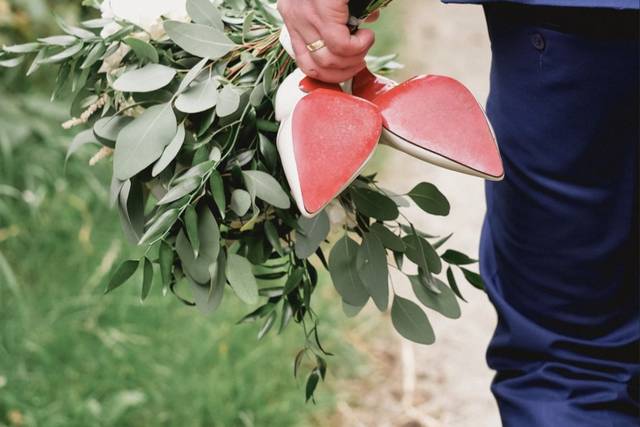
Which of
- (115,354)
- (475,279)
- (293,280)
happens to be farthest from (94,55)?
(115,354)

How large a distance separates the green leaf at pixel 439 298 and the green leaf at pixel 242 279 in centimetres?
24

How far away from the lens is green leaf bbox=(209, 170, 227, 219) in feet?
3.46

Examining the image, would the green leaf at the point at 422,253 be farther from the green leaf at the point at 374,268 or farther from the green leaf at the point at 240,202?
the green leaf at the point at 240,202

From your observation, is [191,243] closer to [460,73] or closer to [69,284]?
[69,284]

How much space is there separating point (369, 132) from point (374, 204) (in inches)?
6.6

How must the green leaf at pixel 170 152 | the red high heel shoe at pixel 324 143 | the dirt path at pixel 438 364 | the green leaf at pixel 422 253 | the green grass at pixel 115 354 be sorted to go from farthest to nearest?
1. the dirt path at pixel 438 364
2. the green grass at pixel 115 354
3. the green leaf at pixel 422 253
4. the green leaf at pixel 170 152
5. the red high heel shoe at pixel 324 143

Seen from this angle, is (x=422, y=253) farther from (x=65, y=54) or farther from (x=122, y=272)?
(x=65, y=54)

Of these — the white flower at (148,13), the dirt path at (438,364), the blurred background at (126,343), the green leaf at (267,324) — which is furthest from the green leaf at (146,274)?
the dirt path at (438,364)

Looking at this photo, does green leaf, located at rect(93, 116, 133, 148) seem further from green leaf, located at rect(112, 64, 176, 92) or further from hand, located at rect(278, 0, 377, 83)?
hand, located at rect(278, 0, 377, 83)

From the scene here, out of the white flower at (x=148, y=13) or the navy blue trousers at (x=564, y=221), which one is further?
the white flower at (x=148, y=13)

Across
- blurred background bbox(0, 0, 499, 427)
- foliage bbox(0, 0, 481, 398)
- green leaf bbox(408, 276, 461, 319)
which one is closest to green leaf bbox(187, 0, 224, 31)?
foliage bbox(0, 0, 481, 398)

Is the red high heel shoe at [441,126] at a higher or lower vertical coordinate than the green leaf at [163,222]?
higher

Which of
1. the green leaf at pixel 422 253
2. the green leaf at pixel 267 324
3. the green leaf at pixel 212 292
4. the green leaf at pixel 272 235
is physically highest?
the green leaf at pixel 272 235

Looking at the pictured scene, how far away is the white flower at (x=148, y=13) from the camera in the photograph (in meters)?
1.19
